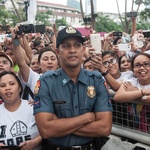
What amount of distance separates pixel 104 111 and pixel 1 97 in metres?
1.06

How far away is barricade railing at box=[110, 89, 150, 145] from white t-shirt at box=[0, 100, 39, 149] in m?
0.91

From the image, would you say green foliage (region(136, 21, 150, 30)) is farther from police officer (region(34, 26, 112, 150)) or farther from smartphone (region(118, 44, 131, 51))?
police officer (region(34, 26, 112, 150))

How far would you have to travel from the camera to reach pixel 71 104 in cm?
229

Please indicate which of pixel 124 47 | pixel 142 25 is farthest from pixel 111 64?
pixel 142 25

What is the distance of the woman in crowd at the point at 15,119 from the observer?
8.41 ft

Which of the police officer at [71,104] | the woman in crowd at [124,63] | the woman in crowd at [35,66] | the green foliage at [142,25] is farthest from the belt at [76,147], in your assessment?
the green foliage at [142,25]

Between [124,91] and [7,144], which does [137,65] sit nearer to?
[124,91]

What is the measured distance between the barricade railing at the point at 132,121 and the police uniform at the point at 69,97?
21.1 inches

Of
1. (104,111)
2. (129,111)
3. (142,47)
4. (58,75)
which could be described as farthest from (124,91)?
(142,47)

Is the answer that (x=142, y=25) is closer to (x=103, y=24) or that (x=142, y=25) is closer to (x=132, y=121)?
(x=103, y=24)

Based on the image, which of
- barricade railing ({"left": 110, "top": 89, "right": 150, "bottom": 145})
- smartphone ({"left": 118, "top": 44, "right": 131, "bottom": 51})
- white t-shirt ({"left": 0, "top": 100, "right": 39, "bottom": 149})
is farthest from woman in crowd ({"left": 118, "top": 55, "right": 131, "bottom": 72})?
white t-shirt ({"left": 0, "top": 100, "right": 39, "bottom": 149})

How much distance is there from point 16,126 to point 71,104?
2.07 ft

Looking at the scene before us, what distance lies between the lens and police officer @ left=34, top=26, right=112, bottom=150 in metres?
2.27

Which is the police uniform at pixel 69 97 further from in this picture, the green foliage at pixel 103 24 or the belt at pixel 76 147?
the green foliage at pixel 103 24
